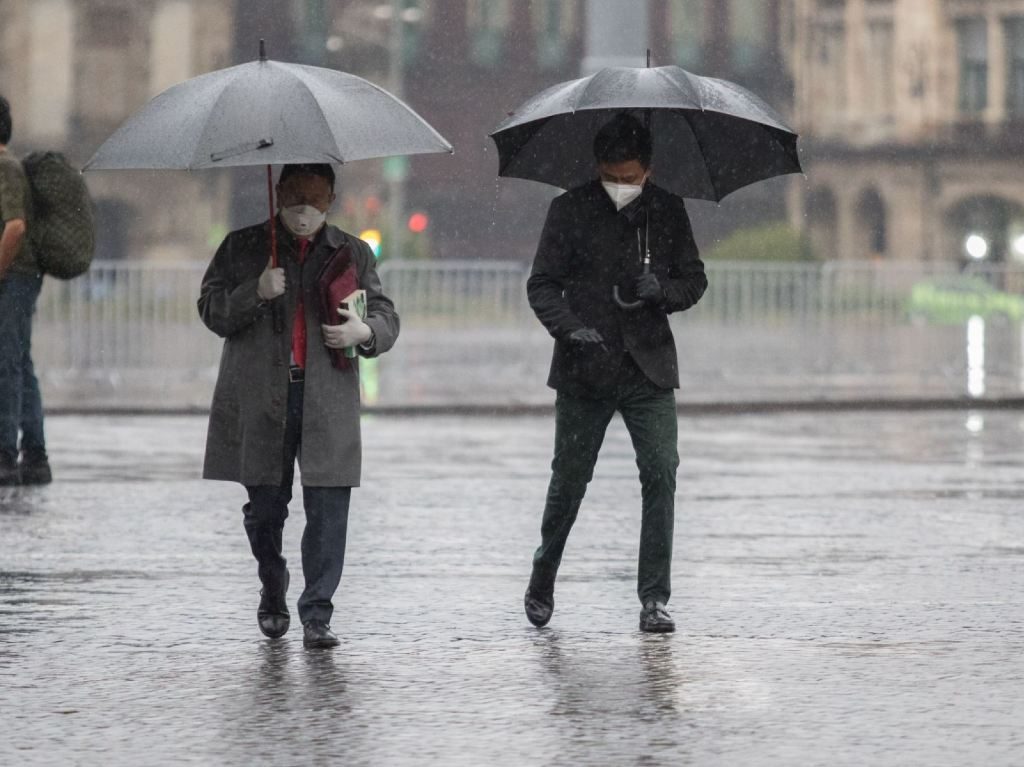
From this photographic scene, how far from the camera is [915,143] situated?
69750 mm

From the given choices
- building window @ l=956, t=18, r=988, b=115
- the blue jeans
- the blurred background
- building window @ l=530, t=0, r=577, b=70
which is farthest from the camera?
building window @ l=956, t=18, r=988, b=115

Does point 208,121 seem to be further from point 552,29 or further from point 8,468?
point 552,29

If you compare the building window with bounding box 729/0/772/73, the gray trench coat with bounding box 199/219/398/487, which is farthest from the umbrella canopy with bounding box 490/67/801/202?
the building window with bounding box 729/0/772/73

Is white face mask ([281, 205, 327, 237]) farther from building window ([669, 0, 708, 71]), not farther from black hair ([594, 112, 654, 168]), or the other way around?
building window ([669, 0, 708, 71])

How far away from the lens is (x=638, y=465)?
7.64 m

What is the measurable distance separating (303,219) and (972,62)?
66499mm

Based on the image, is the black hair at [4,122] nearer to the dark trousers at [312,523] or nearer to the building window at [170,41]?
the dark trousers at [312,523]

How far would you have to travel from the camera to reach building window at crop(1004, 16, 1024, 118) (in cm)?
6981

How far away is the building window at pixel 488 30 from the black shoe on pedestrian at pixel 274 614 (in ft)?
201

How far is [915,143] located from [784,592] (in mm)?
62666

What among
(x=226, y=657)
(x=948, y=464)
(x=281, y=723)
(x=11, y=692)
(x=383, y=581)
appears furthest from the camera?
(x=948, y=464)

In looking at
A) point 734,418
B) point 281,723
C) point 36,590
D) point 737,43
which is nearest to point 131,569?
point 36,590

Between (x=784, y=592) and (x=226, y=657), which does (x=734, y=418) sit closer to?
(x=784, y=592)

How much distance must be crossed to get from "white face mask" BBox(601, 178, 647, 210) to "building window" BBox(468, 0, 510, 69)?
6085 cm
